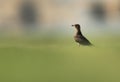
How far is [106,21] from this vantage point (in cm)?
1123

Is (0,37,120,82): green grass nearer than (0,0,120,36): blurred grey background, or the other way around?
(0,37,120,82): green grass

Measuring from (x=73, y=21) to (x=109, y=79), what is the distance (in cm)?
738

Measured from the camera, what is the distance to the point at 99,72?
358 cm

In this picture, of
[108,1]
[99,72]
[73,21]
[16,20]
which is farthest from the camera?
[108,1]

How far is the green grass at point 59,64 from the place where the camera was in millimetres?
3471

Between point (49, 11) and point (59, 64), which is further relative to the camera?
point (49, 11)

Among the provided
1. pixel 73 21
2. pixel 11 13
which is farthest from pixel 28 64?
pixel 11 13

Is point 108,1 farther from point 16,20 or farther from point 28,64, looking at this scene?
point 28,64

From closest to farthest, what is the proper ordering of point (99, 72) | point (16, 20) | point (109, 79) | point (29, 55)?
1. point (109, 79)
2. point (99, 72)
3. point (29, 55)
4. point (16, 20)

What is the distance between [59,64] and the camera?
3998 mm

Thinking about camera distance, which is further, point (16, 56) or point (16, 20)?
point (16, 20)

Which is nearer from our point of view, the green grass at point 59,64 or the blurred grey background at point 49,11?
the green grass at point 59,64

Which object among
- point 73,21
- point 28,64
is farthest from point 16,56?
point 73,21

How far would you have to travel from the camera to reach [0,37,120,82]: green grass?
137 inches
